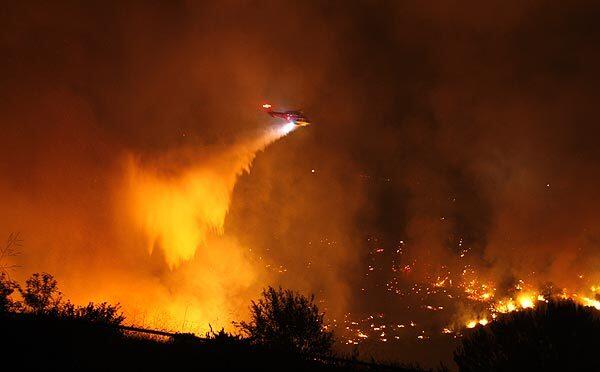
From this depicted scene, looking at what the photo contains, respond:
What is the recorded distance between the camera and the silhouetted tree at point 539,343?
12531 mm

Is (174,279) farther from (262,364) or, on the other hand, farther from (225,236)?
(262,364)

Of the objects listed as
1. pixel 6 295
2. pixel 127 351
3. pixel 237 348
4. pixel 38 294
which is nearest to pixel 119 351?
pixel 127 351

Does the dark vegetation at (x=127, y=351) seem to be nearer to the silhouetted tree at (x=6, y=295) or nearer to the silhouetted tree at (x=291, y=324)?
the silhouetted tree at (x=6, y=295)

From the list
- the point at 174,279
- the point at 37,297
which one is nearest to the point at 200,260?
the point at 174,279

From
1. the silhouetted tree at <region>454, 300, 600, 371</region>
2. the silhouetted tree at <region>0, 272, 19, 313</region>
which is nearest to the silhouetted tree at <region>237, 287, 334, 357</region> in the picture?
the silhouetted tree at <region>454, 300, 600, 371</region>

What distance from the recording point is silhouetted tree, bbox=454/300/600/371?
12.5 metres

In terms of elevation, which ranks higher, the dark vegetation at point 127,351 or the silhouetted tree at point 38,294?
the silhouetted tree at point 38,294

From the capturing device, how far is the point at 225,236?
112 m

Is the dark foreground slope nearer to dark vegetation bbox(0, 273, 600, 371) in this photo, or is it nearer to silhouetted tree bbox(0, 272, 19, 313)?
dark vegetation bbox(0, 273, 600, 371)

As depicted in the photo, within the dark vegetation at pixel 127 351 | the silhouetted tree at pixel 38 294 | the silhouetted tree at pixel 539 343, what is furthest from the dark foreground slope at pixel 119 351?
the silhouetted tree at pixel 38 294

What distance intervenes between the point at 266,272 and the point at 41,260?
283 ft

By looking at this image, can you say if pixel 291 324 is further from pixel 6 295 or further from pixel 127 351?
pixel 6 295

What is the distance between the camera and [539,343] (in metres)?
13.3

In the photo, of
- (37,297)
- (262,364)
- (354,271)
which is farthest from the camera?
(354,271)
